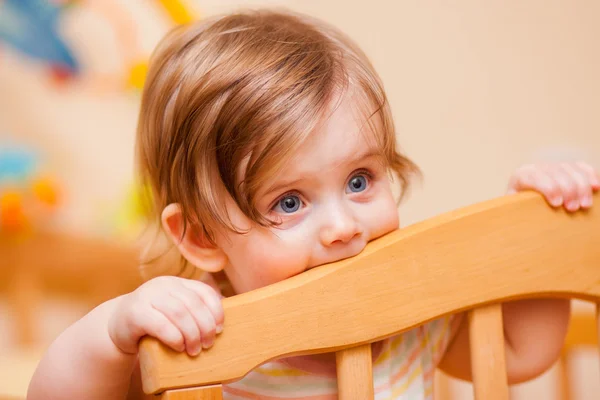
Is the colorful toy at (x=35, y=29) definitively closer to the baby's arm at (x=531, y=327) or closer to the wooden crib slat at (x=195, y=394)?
the baby's arm at (x=531, y=327)

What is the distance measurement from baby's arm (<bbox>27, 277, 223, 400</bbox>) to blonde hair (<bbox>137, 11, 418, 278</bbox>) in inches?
4.4

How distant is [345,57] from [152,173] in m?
0.21

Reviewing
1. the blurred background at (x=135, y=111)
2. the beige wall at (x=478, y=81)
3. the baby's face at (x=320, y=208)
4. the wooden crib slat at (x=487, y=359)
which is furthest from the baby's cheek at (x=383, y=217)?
the beige wall at (x=478, y=81)

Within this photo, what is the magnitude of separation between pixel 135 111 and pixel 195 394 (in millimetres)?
1458

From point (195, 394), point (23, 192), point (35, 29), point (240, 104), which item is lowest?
point (195, 394)

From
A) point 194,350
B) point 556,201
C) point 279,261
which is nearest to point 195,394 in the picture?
point 194,350

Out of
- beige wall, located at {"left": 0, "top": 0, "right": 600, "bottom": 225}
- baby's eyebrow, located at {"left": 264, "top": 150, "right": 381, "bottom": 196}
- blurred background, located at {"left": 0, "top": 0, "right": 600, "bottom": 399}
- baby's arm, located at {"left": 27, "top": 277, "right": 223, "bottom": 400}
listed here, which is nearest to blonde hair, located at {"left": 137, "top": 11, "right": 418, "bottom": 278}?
baby's eyebrow, located at {"left": 264, "top": 150, "right": 381, "bottom": 196}

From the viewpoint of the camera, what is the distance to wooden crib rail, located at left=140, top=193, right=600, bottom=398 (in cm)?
52

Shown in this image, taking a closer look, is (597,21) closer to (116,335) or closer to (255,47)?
(255,47)

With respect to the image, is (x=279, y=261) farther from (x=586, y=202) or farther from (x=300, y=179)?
(x=586, y=202)

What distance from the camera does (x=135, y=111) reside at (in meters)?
1.89

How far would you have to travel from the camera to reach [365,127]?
635mm

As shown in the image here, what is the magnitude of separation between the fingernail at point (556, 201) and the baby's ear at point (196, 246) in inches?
11.2

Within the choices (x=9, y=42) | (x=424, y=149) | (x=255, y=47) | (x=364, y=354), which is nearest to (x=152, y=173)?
(x=255, y=47)
